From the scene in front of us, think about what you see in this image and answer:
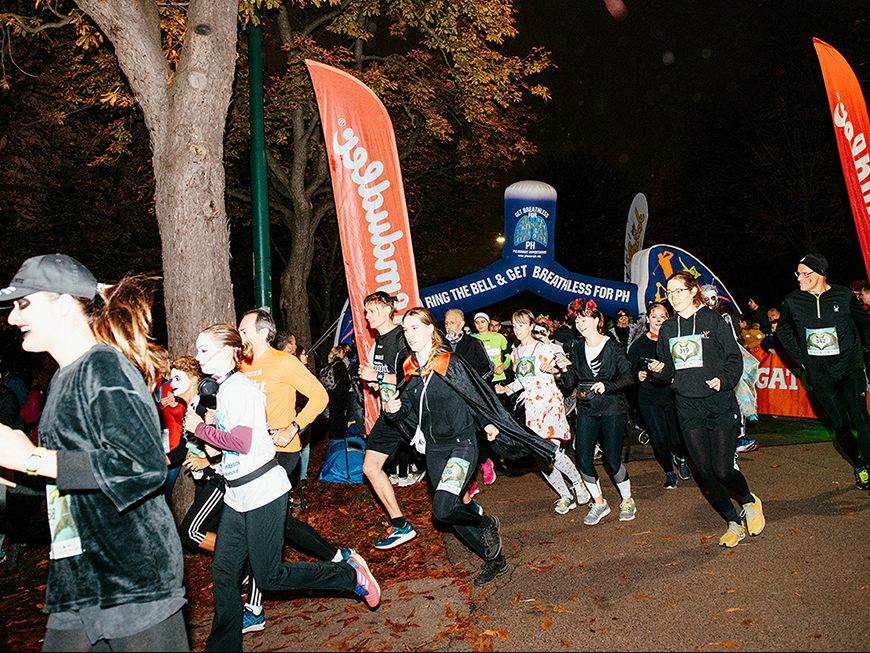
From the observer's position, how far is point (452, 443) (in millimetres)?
5422

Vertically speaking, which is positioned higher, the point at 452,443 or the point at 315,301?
the point at 315,301

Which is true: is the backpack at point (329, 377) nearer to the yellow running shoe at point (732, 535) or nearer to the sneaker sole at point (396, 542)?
the sneaker sole at point (396, 542)

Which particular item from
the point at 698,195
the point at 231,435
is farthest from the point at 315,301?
the point at 231,435

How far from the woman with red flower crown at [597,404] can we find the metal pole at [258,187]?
12.7ft

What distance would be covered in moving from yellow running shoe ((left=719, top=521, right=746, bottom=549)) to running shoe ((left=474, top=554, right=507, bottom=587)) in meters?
1.86

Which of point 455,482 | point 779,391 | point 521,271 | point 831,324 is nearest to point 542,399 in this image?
point 455,482

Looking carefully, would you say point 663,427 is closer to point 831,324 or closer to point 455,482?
point 831,324

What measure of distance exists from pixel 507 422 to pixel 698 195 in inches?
1499

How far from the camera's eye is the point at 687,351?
5883mm

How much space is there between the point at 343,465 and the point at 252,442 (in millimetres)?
5729

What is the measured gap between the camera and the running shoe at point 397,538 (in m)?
6.44

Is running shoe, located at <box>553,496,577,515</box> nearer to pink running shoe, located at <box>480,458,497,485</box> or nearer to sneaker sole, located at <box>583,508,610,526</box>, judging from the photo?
sneaker sole, located at <box>583,508,610,526</box>

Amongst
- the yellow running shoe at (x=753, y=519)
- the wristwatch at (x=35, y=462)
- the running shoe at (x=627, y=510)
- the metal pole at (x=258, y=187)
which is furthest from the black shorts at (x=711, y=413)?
the metal pole at (x=258, y=187)

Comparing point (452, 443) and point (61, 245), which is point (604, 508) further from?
point (61, 245)
